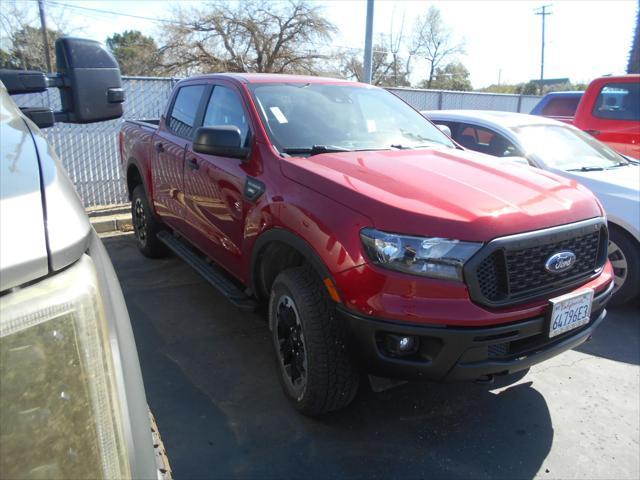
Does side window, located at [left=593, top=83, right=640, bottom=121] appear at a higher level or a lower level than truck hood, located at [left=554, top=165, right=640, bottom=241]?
higher

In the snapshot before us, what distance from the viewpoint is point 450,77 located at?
46.9 m

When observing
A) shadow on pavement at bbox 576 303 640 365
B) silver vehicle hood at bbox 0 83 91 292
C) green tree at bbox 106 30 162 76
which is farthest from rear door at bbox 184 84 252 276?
green tree at bbox 106 30 162 76

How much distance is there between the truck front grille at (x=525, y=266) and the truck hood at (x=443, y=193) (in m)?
0.05

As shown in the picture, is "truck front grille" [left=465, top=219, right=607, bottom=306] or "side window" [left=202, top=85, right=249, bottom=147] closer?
"truck front grille" [left=465, top=219, right=607, bottom=306]

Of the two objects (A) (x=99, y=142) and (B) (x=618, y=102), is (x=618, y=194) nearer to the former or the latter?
A: (B) (x=618, y=102)

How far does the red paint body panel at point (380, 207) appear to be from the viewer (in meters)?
2.24

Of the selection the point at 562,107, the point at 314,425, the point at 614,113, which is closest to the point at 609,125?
the point at 614,113

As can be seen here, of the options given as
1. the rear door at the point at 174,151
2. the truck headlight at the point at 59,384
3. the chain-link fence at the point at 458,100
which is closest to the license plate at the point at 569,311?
the truck headlight at the point at 59,384

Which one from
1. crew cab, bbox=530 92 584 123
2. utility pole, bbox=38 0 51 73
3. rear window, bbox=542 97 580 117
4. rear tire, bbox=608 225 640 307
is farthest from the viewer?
utility pole, bbox=38 0 51 73

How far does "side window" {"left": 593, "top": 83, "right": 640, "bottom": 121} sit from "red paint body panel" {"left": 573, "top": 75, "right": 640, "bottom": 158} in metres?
0.05

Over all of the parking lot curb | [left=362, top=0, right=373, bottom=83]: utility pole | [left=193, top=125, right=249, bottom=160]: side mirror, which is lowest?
the parking lot curb

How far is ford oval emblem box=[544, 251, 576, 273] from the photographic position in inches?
97.3

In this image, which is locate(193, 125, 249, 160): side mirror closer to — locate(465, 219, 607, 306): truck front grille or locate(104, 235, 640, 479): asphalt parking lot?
locate(104, 235, 640, 479): asphalt parking lot

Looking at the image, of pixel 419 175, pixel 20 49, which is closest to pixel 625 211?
pixel 419 175
